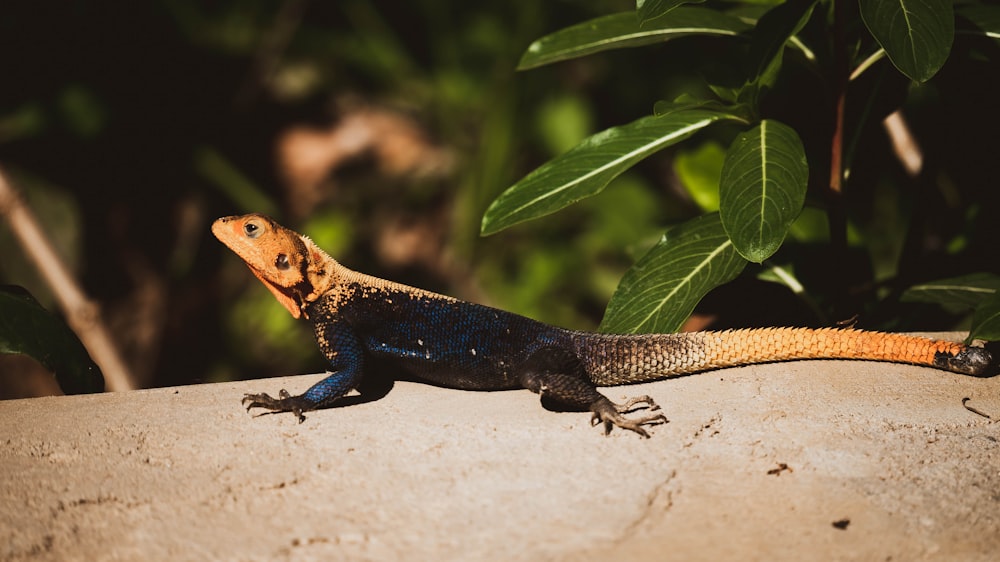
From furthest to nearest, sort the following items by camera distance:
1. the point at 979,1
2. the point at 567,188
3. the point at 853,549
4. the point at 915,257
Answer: the point at 915,257, the point at 979,1, the point at 567,188, the point at 853,549

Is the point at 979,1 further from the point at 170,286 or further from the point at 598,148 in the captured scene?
the point at 170,286

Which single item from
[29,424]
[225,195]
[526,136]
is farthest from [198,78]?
[29,424]

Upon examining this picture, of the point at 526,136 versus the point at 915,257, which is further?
the point at 526,136

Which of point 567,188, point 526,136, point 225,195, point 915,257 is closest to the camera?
point 567,188

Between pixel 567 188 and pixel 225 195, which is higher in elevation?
pixel 567 188

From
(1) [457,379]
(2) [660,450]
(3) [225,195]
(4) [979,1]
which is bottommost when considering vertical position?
(3) [225,195]

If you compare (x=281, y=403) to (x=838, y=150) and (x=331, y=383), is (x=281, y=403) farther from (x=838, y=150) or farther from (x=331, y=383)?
(x=838, y=150)

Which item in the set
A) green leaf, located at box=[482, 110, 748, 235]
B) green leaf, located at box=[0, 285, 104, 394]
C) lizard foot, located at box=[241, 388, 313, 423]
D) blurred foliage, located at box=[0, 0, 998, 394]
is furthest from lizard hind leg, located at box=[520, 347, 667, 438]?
blurred foliage, located at box=[0, 0, 998, 394]
